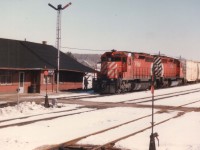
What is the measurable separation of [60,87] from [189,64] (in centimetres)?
2584

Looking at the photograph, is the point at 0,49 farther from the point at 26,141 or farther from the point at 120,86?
the point at 26,141

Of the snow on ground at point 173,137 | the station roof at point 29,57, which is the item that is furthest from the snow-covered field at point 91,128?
the station roof at point 29,57

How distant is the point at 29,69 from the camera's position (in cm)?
3356

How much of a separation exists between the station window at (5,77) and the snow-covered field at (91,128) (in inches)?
454

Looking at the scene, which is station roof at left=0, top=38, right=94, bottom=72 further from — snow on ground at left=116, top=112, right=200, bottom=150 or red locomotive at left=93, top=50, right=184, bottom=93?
snow on ground at left=116, top=112, right=200, bottom=150

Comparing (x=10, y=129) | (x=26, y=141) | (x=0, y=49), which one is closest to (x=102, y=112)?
(x=10, y=129)

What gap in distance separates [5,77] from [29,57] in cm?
425

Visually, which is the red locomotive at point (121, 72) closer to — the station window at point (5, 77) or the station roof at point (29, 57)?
the station roof at point (29, 57)

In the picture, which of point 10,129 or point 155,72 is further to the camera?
point 10,129

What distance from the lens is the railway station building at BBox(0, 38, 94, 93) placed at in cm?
3309

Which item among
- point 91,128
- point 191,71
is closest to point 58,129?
point 91,128

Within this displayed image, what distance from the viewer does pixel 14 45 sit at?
36.0m

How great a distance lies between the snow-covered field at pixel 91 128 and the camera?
12.3 metres

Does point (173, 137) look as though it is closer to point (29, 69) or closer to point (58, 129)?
point (58, 129)
